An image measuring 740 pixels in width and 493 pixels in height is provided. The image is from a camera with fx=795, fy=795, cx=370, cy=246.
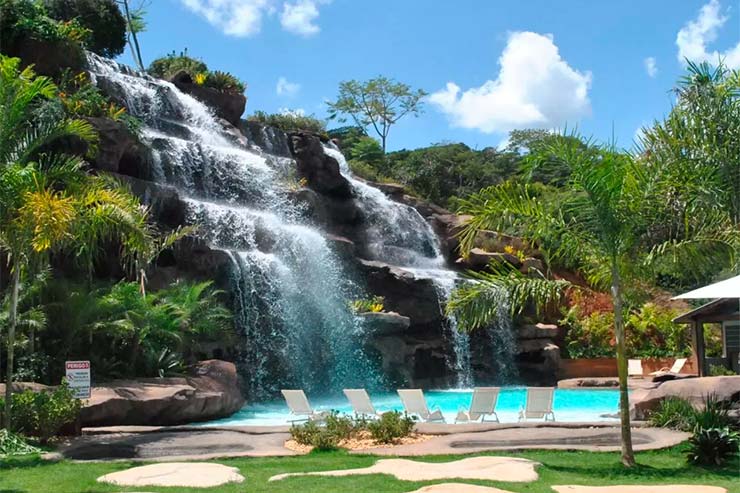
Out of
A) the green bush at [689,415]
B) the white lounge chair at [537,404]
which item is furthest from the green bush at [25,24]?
the green bush at [689,415]

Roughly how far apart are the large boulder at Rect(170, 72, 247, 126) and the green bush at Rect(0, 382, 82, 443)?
23543 mm

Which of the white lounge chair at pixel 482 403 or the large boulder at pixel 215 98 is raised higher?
the large boulder at pixel 215 98

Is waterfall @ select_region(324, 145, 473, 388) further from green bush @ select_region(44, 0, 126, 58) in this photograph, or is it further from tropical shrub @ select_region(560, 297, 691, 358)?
green bush @ select_region(44, 0, 126, 58)

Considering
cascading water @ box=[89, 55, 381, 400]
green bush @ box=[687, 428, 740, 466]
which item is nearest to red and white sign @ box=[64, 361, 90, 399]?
green bush @ box=[687, 428, 740, 466]

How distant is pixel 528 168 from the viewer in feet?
33.6

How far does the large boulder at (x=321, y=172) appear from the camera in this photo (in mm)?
31547

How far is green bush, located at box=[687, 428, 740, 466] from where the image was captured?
9430 millimetres

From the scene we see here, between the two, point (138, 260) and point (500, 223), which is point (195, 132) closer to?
point (138, 260)

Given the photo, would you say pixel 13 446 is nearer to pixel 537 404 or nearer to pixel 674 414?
pixel 537 404

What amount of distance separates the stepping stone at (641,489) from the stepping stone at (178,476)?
11.2 ft

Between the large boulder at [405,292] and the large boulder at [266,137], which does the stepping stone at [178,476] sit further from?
the large boulder at [266,137]

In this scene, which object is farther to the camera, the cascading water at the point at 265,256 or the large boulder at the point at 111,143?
the cascading water at the point at 265,256

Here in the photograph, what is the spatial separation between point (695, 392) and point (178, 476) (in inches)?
327

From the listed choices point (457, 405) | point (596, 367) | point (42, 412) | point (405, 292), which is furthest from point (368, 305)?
point (42, 412)
